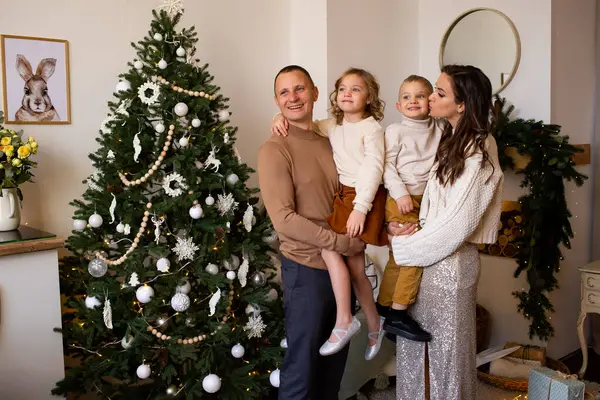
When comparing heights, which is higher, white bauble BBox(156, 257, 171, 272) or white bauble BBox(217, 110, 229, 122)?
white bauble BBox(217, 110, 229, 122)

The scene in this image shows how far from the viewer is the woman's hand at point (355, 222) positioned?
2293mm

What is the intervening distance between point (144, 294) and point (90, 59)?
55.2 inches

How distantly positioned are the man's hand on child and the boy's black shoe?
418 mm

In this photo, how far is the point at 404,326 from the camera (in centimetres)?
226

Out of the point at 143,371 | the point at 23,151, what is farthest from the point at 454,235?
the point at 23,151

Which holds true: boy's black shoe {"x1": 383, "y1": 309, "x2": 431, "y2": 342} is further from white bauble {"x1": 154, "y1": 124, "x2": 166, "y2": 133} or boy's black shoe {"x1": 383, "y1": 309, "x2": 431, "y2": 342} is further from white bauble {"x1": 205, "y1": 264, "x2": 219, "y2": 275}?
white bauble {"x1": 154, "y1": 124, "x2": 166, "y2": 133}

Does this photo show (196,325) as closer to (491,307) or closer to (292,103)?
(292,103)

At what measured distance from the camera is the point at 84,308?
266cm

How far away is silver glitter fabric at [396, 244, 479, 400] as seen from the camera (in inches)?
86.9

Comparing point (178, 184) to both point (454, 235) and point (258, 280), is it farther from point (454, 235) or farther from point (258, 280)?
point (454, 235)

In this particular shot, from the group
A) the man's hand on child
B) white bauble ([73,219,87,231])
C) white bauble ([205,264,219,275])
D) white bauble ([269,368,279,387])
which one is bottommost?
white bauble ([269,368,279,387])

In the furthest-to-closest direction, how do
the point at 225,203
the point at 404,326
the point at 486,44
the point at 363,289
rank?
the point at 486,44 < the point at 225,203 < the point at 363,289 < the point at 404,326

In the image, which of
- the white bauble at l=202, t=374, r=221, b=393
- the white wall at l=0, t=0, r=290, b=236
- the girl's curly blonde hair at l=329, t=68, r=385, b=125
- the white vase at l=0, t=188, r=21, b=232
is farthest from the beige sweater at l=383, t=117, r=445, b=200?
the white vase at l=0, t=188, r=21, b=232

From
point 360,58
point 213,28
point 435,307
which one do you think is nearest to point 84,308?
point 435,307
